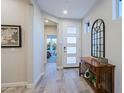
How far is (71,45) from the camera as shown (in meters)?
6.98

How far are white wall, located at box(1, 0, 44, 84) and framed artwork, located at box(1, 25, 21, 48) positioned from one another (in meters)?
0.12

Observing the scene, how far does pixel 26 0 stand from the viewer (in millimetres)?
3822

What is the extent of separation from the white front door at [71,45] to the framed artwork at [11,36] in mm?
3303

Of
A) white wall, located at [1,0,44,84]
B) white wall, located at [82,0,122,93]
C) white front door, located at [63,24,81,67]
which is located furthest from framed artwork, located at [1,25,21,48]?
white front door, located at [63,24,81,67]

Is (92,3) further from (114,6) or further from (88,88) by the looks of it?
(88,88)

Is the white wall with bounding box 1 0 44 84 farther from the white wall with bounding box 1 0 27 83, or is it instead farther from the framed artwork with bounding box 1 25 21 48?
the framed artwork with bounding box 1 25 21 48

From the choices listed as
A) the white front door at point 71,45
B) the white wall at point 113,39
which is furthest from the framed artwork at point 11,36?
the white front door at point 71,45

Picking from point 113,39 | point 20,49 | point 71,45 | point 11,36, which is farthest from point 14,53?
point 71,45

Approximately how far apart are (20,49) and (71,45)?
139 inches

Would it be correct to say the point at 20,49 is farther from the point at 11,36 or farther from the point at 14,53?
the point at 11,36

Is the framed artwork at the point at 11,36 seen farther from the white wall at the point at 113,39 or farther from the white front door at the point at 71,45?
the white front door at the point at 71,45

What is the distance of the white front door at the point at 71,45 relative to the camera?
6.89 metres

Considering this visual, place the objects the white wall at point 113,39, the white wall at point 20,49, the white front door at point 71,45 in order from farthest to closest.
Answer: the white front door at point 71,45, the white wall at point 20,49, the white wall at point 113,39

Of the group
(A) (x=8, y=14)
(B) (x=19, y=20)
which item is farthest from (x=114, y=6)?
(A) (x=8, y=14)
